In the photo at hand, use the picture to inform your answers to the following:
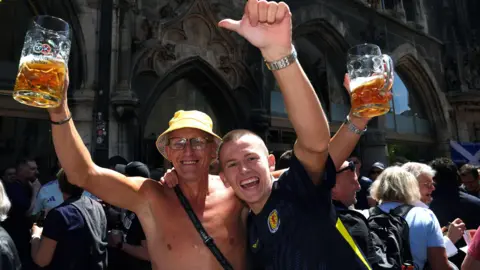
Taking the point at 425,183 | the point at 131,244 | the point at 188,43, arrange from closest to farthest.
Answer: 1. the point at 131,244
2. the point at 425,183
3. the point at 188,43

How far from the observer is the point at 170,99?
8.87 metres

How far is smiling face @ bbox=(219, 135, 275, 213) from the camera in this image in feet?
4.99

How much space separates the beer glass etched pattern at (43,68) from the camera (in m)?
1.40

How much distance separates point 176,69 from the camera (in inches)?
333

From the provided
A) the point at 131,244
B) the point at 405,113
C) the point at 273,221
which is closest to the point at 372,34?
the point at 405,113

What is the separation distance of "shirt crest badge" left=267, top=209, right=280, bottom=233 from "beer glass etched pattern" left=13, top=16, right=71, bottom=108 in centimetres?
94

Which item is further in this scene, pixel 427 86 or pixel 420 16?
pixel 420 16

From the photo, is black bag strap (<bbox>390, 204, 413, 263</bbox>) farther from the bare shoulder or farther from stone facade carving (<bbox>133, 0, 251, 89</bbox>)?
stone facade carving (<bbox>133, 0, 251, 89</bbox>)

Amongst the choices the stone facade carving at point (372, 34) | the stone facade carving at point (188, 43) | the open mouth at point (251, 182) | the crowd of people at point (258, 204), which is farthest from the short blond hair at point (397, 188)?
the stone facade carving at point (372, 34)

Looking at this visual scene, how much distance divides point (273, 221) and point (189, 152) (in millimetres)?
758

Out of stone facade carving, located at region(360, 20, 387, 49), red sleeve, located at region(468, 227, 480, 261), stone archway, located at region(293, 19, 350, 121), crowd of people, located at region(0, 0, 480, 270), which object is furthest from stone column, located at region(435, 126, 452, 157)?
red sleeve, located at region(468, 227, 480, 261)

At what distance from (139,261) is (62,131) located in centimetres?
236

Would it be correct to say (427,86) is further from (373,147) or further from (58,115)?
(58,115)

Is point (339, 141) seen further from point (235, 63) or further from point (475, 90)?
point (475, 90)
